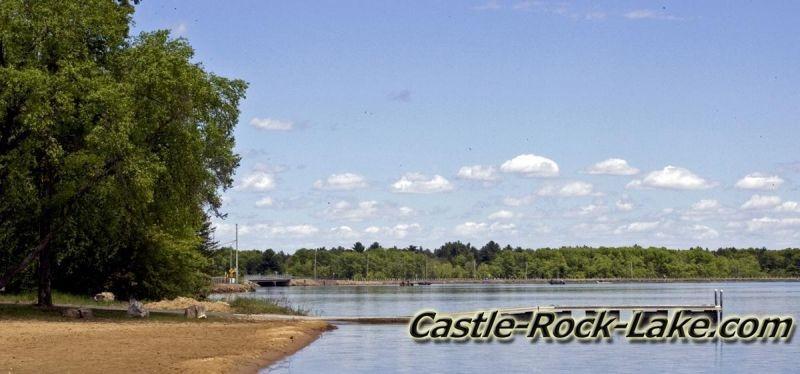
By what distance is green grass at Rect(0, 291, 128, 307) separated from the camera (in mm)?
60188

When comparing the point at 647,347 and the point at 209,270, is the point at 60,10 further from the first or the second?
the point at 209,270

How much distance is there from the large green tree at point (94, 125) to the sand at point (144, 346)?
17.5 feet

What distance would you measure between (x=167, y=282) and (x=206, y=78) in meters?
21.6

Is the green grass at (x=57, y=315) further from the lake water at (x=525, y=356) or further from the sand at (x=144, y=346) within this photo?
the lake water at (x=525, y=356)

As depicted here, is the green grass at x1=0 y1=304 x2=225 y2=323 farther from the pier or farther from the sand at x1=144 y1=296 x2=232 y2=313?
the pier

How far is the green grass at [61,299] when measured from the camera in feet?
197

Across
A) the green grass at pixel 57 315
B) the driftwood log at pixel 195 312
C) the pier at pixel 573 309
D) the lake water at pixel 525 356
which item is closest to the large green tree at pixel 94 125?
the green grass at pixel 57 315

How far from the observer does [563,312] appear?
209 ft

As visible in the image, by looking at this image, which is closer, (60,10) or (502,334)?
(60,10)

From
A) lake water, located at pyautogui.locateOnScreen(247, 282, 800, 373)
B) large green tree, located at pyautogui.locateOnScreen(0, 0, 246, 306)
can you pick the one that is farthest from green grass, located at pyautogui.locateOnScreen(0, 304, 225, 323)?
lake water, located at pyautogui.locateOnScreen(247, 282, 800, 373)

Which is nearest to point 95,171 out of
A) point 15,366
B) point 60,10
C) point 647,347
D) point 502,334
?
point 60,10

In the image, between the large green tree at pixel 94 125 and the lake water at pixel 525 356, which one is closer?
the lake water at pixel 525 356

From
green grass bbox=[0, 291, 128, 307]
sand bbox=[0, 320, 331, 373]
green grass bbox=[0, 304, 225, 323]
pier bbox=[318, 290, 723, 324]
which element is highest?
green grass bbox=[0, 291, 128, 307]

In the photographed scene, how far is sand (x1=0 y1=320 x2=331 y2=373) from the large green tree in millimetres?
5328
